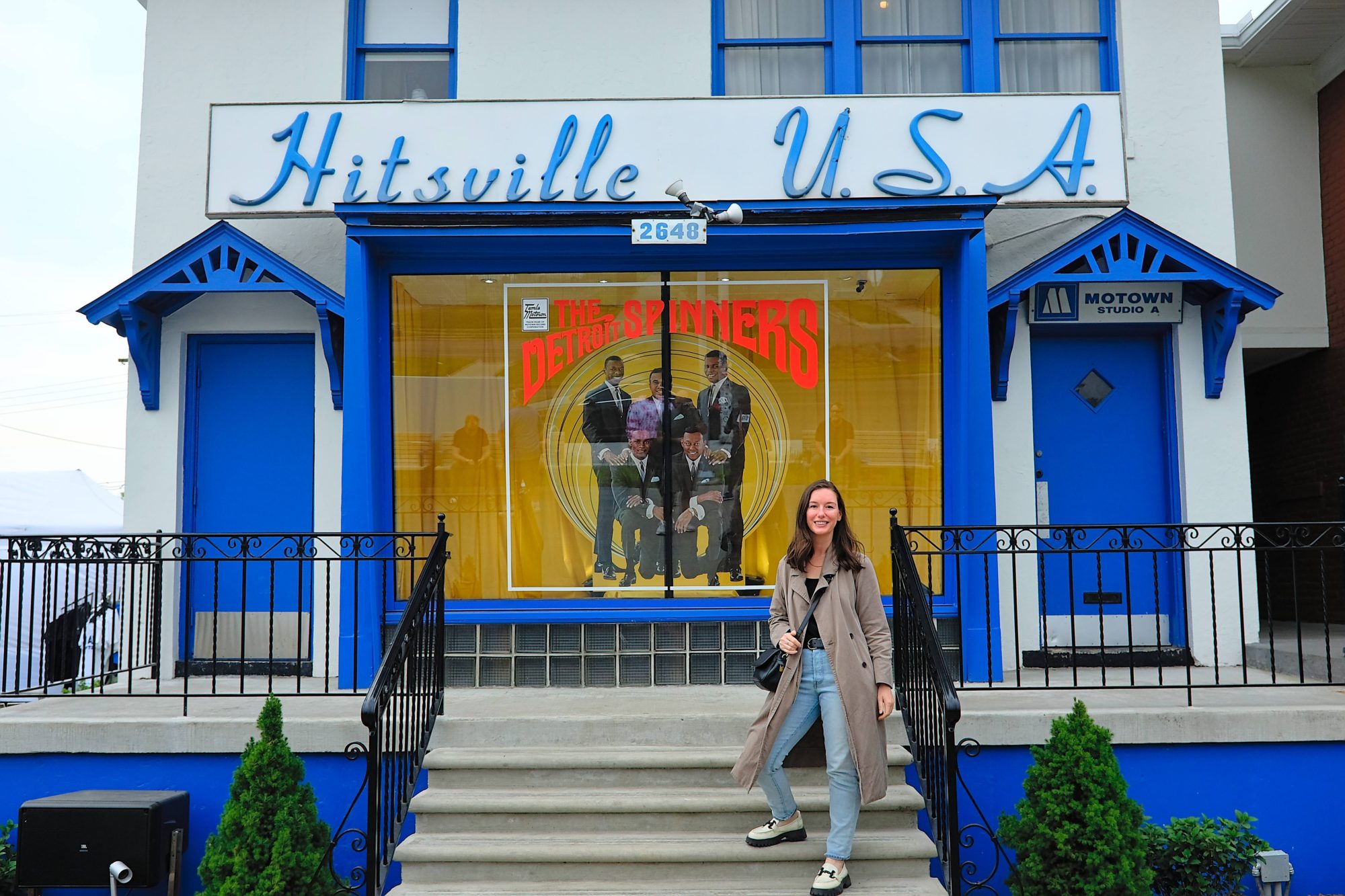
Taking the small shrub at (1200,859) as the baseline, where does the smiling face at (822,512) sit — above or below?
above

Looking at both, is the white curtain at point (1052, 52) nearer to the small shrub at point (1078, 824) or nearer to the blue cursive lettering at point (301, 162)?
the blue cursive lettering at point (301, 162)

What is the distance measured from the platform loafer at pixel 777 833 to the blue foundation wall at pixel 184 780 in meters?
2.33

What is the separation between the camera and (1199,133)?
8688 millimetres

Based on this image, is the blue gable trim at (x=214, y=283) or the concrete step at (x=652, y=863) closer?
the concrete step at (x=652, y=863)

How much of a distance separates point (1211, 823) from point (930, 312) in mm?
4104

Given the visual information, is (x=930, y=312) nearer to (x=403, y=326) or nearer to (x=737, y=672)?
(x=737, y=672)

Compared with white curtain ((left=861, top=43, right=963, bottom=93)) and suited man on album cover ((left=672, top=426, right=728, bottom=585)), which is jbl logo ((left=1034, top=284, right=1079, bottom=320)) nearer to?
white curtain ((left=861, top=43, right=963, bottom=93))

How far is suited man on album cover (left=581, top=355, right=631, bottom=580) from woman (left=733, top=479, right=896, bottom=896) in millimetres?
3042

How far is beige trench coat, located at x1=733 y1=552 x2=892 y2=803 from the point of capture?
5.11 m

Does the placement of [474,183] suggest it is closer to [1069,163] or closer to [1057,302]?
[1069,163]

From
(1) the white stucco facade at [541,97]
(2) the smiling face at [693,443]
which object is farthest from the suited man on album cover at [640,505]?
(1) the white stucco facade at [541,97]

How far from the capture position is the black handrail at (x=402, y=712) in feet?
17.4

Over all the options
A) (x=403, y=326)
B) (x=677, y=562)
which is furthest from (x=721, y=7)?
(x=677, y=562)

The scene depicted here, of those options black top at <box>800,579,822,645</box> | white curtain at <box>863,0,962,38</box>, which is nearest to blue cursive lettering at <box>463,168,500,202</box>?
white curtain at <box>863,0,962,38</box>
